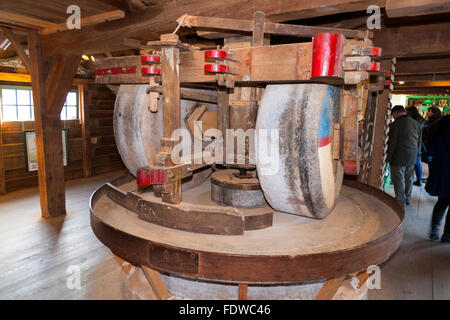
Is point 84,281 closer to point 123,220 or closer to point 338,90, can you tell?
point 123,220

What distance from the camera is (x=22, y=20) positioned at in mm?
4062

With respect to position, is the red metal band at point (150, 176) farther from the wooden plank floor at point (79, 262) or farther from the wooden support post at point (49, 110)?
the wooden support post at point (49, 110)

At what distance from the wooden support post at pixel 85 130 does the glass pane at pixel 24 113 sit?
1136mm

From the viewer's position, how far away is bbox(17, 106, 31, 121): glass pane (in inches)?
247

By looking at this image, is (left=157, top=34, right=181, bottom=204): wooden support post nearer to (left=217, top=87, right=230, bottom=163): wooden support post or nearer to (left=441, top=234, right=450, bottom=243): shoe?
(left=217, top=87, right=230, bottom=163): wooden support post

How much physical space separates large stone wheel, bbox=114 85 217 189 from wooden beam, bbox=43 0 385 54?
872 mm

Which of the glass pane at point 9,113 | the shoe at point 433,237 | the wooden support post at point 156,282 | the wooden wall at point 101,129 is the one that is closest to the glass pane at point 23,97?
the glass pane at point 9,113

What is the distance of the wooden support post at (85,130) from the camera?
7344 mm

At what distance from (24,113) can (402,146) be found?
6.54m

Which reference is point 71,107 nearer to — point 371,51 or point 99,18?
point 99,18

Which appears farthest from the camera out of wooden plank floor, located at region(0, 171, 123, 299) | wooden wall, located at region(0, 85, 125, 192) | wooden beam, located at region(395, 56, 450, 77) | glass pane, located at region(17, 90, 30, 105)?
glass pane, located at region(17, 90, 30, 105)

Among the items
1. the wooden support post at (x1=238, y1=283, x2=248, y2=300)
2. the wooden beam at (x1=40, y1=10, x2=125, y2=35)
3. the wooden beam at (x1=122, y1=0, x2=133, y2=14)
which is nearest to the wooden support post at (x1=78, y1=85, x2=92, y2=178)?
the wooden beam at (x1=40, y1=10, x2=125, y2=35)

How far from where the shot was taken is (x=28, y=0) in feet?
11.0
